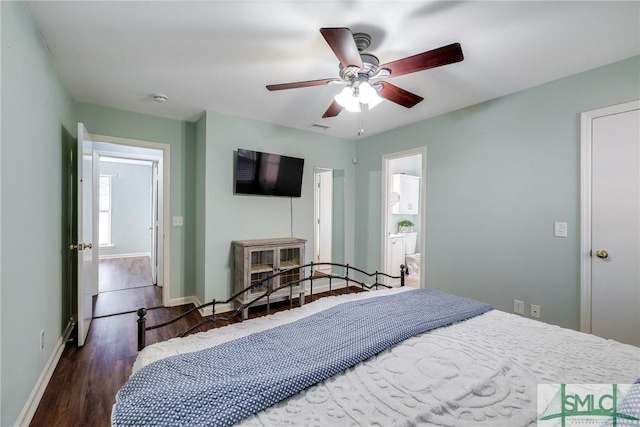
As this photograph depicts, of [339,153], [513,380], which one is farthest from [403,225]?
[513,380]

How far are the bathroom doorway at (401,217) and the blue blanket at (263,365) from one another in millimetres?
2502

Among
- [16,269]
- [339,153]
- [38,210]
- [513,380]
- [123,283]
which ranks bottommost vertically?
[123,283]

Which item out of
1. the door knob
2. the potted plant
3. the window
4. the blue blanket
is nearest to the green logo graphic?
the blue blanket

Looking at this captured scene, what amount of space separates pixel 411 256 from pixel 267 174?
3013mm

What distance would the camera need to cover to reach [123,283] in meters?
4.69

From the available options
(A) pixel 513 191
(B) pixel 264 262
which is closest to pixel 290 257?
(B) pixel 264 262

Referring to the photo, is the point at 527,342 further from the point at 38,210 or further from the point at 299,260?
the point at 38,210

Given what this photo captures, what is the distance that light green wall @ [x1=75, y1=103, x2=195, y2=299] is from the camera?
3.36 m

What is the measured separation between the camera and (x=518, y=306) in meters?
2.74

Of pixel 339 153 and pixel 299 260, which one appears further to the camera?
pixel 339 153

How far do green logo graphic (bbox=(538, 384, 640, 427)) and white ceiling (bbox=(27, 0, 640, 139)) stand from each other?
74.3 inches

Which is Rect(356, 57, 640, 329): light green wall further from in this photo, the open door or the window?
the window

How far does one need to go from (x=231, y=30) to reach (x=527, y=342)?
96.9 inches

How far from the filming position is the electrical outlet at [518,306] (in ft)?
8.93
